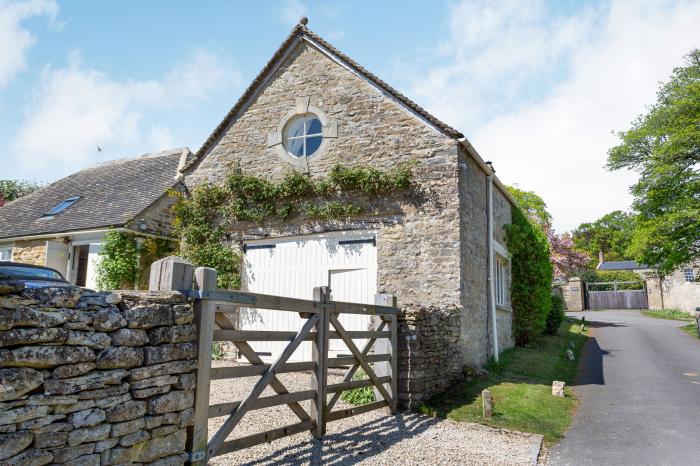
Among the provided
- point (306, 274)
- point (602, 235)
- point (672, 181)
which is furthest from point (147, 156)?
point (602, 235)

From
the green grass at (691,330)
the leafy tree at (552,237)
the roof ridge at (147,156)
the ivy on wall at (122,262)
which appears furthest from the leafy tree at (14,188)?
the green grass at (691,330)

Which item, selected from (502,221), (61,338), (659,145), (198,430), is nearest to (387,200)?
(502,221)

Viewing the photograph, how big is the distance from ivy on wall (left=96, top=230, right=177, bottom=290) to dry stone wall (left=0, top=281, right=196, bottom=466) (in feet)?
35.6

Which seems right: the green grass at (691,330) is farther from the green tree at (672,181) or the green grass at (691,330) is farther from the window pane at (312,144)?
the window pane at (312,144)

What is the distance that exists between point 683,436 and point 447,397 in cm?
341

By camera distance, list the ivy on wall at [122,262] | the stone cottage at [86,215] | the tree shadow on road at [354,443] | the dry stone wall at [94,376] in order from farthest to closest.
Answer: the stone cottage at [86,215] < the ivy on wall at [122,262] < the tree shadow on road at [354,443] < the dry stone wall at [94,376]

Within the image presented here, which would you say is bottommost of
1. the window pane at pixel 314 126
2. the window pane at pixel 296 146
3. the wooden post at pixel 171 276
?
the wooden post at pixel 171 276

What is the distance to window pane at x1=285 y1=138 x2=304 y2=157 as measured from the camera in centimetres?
1253

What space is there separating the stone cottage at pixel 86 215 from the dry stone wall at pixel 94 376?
10.3m

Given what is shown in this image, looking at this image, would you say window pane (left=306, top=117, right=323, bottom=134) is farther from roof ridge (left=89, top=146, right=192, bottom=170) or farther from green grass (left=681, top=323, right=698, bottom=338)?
green grass (left=681, top=323, right=698, bottom=338)

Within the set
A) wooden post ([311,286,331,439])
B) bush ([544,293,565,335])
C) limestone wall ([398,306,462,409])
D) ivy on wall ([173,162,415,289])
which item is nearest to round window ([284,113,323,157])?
ivy on wall ([173,162,415,289])

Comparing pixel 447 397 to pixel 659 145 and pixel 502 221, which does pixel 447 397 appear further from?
pixel 659 145

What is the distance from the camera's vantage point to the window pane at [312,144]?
12328 millimetres

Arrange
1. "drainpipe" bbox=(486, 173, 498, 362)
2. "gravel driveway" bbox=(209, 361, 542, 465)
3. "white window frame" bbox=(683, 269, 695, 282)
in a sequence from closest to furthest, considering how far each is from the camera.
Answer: "gravel driveway" bbox=(209, 361, 542, 465) < "drainpipe" bbox=(486, 173, 498, 362) < "white window frame" bbox=(683, 269, 695, 282)
